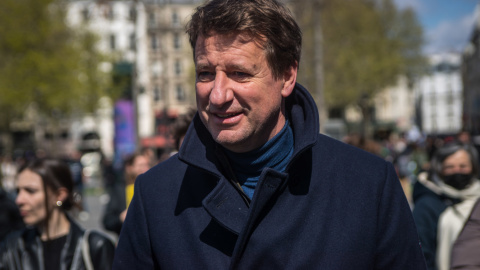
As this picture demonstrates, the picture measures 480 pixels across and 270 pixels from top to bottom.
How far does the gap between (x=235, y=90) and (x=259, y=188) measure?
327 millimetres

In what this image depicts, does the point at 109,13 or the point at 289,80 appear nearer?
the point at 289,80

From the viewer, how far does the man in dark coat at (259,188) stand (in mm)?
2105

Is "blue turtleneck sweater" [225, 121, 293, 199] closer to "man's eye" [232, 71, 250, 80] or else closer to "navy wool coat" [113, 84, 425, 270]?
"navy wool coat" [113, 84, 425, 270]

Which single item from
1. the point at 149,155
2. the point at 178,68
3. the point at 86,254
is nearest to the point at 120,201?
the point at 149,155

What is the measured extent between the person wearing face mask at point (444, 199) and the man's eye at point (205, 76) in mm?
2978

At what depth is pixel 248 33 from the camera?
2139mm

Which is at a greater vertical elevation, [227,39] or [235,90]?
[227,39]

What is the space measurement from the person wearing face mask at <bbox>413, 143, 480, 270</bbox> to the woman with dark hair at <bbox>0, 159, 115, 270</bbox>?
2354 mm

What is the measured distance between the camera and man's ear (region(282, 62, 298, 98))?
2.29 m

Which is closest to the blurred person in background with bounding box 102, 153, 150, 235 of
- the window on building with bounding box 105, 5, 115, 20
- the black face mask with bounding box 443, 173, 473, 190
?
the black face mask with bounding box 443, 173, 473, 190

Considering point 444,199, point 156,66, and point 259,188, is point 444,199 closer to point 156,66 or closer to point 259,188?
point 259,188

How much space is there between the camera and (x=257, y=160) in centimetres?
223

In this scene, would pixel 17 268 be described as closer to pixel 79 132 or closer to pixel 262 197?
pixel 262 197

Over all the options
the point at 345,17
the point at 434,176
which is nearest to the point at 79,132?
the point at 345,17
